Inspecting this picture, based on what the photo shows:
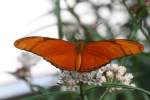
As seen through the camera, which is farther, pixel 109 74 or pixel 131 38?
pixel 131 38

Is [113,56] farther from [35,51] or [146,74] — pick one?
[146,74]

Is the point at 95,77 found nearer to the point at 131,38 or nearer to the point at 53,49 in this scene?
the point at 53,49

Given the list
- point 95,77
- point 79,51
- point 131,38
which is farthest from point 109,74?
point 131,38

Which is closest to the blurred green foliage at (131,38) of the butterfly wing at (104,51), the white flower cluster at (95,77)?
the white flower cluster at (95,77)

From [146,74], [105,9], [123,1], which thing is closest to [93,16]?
[105,9]

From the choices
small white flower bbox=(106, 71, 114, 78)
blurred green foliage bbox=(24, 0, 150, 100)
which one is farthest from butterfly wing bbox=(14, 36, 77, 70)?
blurred green foliage bbox=(24, 0, 150, 100)

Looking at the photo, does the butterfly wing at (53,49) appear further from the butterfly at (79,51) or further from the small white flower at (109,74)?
the small white flower at (109,74)
